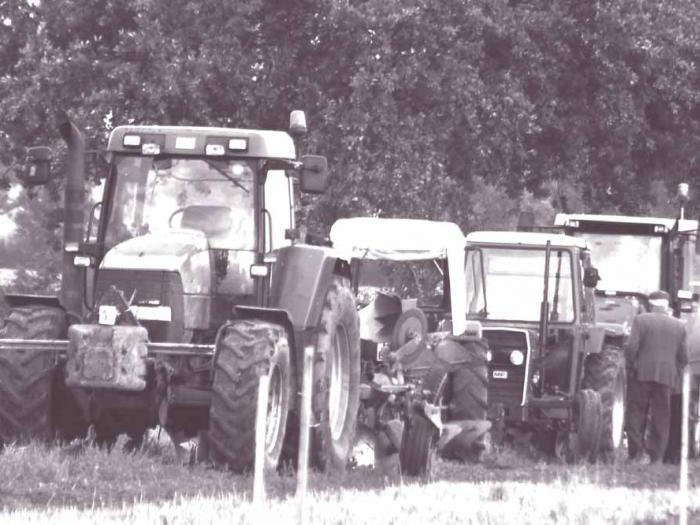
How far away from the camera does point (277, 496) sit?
11.8 m

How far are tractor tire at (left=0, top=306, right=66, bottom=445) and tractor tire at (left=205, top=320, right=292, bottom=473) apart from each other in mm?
1323

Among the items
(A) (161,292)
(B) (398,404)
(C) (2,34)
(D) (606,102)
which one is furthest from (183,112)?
(A) (161,292)

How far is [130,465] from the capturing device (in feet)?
42.8

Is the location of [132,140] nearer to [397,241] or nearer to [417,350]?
[417,350]

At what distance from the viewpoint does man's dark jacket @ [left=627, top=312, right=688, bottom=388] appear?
19016 millimetres

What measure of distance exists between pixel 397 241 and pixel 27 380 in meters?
4.84

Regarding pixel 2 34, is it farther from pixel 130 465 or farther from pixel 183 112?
pixel 130 465

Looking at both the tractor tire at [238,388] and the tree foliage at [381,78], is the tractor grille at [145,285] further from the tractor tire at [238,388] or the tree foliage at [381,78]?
the tree foliage at [381,78]

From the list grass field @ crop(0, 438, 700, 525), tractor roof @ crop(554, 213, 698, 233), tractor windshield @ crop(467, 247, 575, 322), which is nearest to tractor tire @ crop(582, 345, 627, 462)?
tractor windshield @ crop(467, 247, 575, 322)

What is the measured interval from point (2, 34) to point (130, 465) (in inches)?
649

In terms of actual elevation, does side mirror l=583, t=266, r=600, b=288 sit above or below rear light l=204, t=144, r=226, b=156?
below

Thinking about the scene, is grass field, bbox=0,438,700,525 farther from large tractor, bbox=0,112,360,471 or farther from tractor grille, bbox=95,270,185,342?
tractor grille, bbox=95,270,185,342

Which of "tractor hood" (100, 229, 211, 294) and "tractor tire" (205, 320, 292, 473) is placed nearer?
"tractor tire" (205, 320, 292, 473)

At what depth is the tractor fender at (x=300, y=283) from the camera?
14.3 metres
